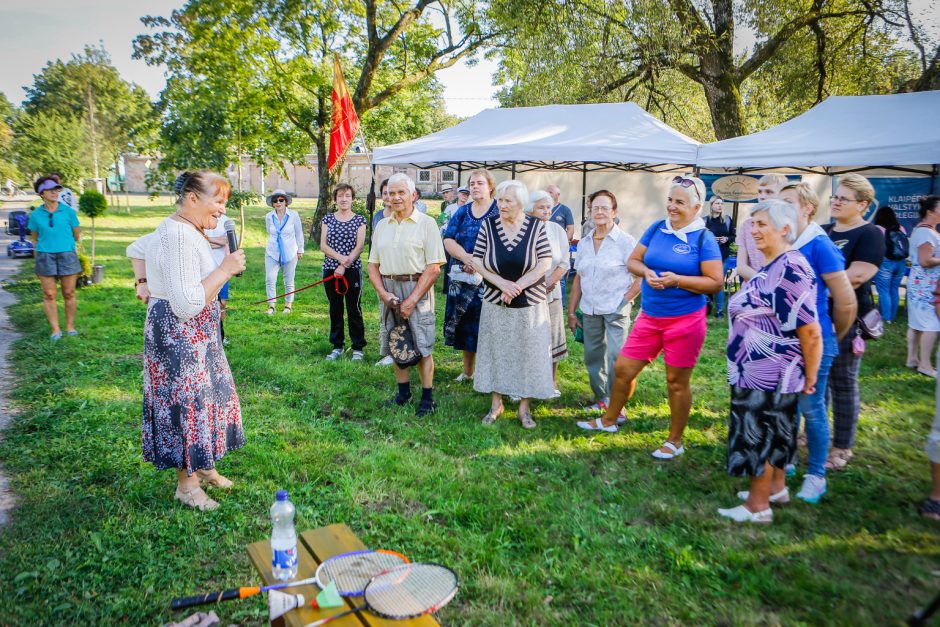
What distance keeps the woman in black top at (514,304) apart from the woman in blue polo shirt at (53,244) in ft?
19.1

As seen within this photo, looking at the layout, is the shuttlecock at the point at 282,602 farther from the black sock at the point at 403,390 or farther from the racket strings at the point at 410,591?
the black sock at the point at 403,390

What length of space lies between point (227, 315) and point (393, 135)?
13883mm

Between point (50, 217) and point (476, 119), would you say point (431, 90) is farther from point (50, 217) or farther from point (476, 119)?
point (50, 217)

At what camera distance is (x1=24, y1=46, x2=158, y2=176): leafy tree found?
112ft

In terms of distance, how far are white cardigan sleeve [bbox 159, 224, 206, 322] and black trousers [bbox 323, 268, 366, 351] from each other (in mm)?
3810

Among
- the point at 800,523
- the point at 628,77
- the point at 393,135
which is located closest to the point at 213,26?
the point at 393,135

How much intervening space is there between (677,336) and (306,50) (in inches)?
704

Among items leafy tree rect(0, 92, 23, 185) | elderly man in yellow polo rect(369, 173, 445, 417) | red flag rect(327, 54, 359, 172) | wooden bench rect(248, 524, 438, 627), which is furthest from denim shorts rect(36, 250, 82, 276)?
leafy tree rect(0, 92, 23, 185)

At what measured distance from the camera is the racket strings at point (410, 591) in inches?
76.9

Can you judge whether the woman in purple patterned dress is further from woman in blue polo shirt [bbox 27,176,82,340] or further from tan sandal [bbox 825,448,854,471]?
woman in blue polo shirt [bbox 27,176,82,340]

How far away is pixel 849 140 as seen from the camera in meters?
8.96

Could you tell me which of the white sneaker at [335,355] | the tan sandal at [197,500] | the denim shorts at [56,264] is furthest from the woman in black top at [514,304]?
the denim shorts at [56,264]

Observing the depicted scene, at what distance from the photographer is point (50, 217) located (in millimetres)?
7523

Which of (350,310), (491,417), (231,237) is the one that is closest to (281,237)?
(350,310)
